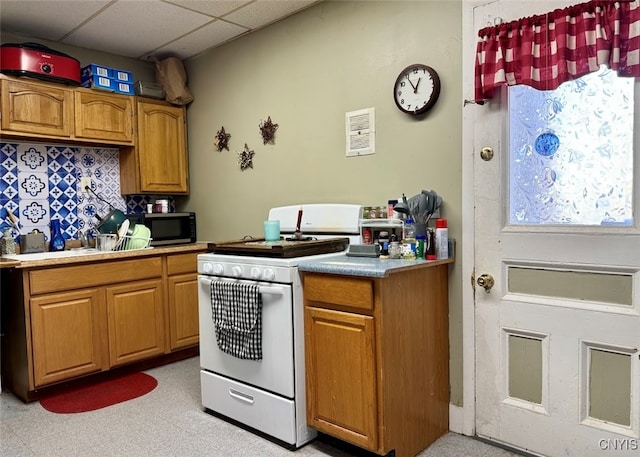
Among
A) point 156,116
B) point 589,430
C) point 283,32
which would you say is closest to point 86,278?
point 156,116

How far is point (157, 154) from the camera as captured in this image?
148 inches

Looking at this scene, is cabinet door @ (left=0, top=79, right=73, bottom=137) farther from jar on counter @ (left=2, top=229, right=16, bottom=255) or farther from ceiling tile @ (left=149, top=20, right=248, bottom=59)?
ceiling tile @ (left=149, top=20, right=248, bottom=59)

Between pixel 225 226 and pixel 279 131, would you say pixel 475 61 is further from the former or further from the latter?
pixel 225 226

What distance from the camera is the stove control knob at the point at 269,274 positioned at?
2.18 meters

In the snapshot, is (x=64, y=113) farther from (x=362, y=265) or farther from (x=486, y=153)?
(x=486, y=153)

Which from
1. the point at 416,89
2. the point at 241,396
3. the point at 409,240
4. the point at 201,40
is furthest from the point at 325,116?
the point at 241,396

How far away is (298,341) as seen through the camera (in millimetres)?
2150

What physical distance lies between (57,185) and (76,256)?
34.1 inches

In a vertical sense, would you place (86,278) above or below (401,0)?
below

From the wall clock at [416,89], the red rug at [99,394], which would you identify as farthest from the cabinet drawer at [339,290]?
the red rug at [99,394]

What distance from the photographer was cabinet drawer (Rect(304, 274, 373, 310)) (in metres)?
1.90

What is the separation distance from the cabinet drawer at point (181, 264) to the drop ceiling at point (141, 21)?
5.38 ft

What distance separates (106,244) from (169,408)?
129cm

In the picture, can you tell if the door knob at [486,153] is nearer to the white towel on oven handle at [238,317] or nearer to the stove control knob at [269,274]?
the stove control knob at [269,274]
